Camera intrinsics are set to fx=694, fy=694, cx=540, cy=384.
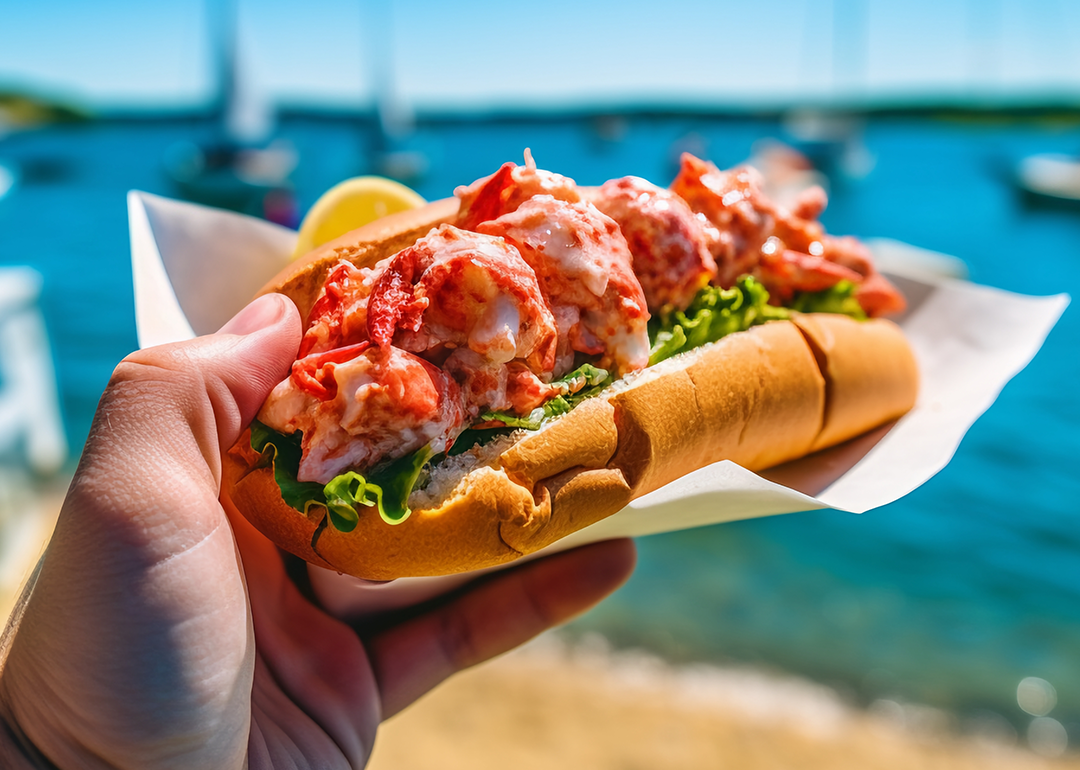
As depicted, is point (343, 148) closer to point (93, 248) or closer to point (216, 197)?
point (216, 197)

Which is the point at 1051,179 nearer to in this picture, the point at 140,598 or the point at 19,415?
the point at 19,415

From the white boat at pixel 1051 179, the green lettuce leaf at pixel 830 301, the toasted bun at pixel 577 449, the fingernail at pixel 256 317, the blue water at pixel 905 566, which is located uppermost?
the fingernail at pixel 256 317

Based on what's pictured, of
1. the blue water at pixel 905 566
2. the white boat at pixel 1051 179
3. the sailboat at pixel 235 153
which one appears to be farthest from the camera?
the white boat at pixel 1051 179

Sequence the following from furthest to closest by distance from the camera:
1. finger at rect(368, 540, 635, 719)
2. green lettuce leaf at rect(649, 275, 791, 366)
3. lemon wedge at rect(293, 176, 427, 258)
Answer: lemon wedge at rect(293, 176, 427, 258) < finger at rect(368, 540, 635, 719) < green lettuce leaf at rect(649, 275, 791, 366)

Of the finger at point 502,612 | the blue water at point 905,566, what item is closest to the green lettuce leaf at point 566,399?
the finger at point 502,612

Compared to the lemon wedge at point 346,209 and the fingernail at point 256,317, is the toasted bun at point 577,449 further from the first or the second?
the lemon wedge at point 346,209

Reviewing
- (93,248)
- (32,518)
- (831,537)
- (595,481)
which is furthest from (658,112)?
(595,481)

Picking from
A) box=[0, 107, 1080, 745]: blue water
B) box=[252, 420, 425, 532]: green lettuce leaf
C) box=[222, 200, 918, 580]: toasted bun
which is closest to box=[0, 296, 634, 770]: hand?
box=[252, 420, 425, 532]: green lettuce leaf

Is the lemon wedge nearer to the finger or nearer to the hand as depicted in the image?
the hand
